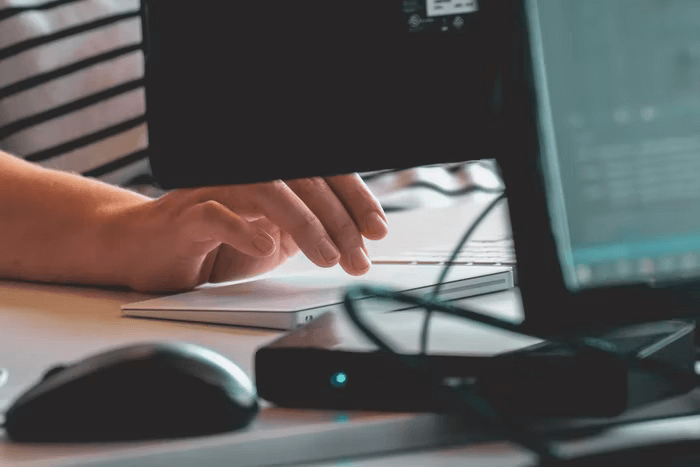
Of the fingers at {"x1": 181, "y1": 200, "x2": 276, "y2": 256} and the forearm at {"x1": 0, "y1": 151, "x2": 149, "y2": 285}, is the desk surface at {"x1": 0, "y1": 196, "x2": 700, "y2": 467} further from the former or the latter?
the forearm at {"x1": 0, "y1": 151, "x2": 149, "y2": 285}

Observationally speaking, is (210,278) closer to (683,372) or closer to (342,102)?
(342,102)

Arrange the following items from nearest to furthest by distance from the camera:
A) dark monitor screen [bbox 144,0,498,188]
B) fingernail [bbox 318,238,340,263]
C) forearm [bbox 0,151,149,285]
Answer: dark monitor screen [bbox 144,0,498,188] < fingernail [bbox 318,238,340,263] < forearm [bbox 0,151,149,285]

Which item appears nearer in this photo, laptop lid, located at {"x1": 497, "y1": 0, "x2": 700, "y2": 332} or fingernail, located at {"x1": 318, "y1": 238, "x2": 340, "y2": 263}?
laptop lid, located at {"x1": 497, "y1": 0, "x2": 700, "y2": 332}

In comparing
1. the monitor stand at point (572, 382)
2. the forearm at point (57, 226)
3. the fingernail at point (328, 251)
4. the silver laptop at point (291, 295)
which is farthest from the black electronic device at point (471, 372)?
the forearm at point (57, 226)

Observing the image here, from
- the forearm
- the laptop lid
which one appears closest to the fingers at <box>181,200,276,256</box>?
the forearm

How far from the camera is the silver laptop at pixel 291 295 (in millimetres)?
589

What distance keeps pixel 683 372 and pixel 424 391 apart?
11cm

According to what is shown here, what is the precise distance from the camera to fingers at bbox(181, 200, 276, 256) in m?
0.70

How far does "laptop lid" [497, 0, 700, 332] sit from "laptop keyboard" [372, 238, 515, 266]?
36 centimetres

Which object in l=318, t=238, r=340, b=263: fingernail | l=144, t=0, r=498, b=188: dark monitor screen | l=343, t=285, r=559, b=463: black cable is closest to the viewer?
l=343, t=285, r=559, b=463: black cable

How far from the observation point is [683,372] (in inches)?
14.8

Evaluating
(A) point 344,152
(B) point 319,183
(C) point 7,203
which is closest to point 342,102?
(A) point 344,152

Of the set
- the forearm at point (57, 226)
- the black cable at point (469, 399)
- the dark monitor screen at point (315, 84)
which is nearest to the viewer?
the black cable at point (469, 399)

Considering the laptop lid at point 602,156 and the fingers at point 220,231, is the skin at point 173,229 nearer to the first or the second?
the fingers at point 220,231
